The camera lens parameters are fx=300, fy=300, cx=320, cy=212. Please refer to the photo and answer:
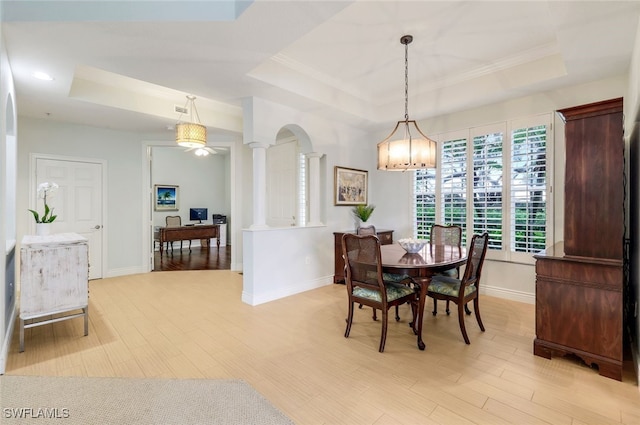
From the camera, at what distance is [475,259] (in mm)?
2873

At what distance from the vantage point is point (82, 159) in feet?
16.3

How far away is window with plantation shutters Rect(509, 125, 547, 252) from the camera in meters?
3.70

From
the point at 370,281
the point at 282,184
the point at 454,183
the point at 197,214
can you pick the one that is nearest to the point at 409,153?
the point at 370,281

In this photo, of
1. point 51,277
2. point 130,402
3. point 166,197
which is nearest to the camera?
point 130,402

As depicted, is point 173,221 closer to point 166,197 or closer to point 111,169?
point 166,197

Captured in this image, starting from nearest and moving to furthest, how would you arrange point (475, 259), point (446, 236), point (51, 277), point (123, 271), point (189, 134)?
1. point (51, 277)
2. point (475, 259)
3. point (446, 236)
4. point (189, 134)
5. point (123, 271)

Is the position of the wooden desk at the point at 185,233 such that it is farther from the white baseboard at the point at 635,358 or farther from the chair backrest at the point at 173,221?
the white baseboard at the point at 635,358

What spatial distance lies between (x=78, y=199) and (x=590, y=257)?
6.68 meters

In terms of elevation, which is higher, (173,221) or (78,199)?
(78,199)

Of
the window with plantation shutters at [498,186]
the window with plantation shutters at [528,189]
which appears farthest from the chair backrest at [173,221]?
the window with plantation shutters at [528,189]

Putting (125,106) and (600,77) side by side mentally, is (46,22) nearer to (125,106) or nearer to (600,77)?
(125,106)

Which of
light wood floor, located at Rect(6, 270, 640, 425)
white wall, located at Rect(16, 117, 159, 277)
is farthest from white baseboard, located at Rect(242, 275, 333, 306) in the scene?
white wall, located at Rect(16, 117, 159, 277)

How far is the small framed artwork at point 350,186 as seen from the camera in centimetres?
495

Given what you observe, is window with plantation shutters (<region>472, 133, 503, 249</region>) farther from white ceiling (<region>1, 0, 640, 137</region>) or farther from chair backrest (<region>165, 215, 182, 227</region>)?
chair backrest (<region>165, 215, 182, 227</region>)
